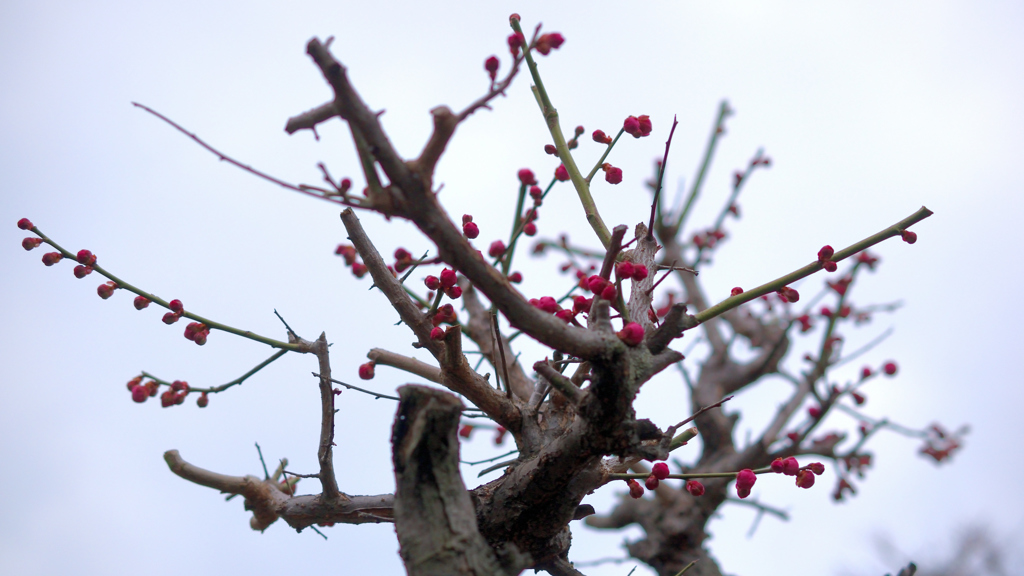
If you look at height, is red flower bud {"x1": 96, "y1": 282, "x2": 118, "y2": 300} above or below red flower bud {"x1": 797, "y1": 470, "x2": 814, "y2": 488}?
above

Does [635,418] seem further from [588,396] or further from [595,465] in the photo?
[595,465]

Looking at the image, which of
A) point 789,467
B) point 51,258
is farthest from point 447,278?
point 51,258

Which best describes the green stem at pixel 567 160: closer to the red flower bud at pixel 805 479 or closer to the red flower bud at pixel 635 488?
the red flower bud at pixel 635 488

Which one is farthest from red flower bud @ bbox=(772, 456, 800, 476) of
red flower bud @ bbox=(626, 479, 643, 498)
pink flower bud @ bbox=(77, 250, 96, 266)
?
pink flower bud @ bbox=(77, 250, 96, 266)

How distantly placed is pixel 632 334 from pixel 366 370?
4.22 feet

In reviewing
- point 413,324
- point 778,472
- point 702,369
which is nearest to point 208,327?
point 413,324

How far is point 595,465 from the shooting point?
1785 mm

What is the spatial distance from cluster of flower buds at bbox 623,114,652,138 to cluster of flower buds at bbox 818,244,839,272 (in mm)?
681

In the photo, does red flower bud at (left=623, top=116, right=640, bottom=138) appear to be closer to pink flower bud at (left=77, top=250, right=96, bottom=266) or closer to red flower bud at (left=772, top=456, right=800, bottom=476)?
red flower bud at (left=772, top=456, right=800, bottom=476)

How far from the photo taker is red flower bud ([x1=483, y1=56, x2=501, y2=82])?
1.38 meters

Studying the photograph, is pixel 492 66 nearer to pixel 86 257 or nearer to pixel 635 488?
pixel 635 488

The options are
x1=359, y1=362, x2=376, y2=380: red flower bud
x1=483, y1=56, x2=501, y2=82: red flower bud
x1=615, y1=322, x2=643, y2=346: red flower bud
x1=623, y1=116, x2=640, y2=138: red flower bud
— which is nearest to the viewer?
x1=483, y1=56, x2=501, y2=82: red flower bud

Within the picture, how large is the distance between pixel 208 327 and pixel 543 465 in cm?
130

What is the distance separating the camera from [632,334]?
1.52 meters
